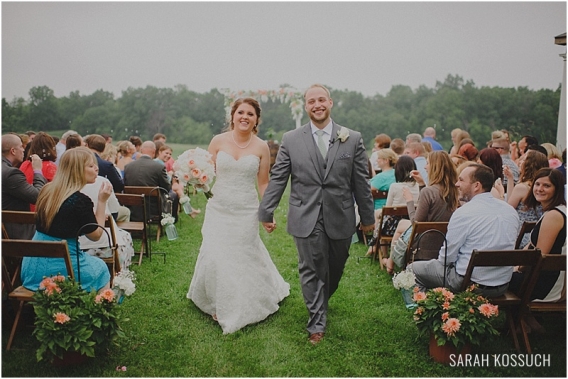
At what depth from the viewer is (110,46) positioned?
43.1 feet

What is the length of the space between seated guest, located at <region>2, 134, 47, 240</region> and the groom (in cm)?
278

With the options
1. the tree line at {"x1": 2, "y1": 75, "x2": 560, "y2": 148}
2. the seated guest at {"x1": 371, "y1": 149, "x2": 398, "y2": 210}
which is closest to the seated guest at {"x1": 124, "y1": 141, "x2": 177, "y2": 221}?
the seated guest at {"x1": 371, "y1": 149, "x2": 398, "y2": 210}

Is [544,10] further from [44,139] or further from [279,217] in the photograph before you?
[44,139]

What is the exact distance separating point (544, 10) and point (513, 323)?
755 centimetres

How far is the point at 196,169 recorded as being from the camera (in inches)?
191

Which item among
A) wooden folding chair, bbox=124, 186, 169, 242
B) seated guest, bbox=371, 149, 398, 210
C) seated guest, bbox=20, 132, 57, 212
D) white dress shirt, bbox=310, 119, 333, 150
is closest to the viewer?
white dress shirt, bbox=310, 119, 333, 150

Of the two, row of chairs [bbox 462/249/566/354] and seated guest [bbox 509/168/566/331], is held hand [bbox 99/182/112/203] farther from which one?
seated guest [bbox 509/168/566/331]

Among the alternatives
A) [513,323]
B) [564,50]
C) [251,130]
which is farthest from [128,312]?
[564,50]

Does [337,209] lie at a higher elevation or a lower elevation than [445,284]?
higher

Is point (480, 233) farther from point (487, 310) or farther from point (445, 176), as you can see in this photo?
point (445, 176)

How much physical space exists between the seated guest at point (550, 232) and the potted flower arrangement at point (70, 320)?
3556mm

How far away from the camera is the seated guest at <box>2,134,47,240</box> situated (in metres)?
5.09

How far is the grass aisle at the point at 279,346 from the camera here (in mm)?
3795

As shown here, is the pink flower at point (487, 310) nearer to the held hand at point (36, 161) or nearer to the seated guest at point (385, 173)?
the seated guest at point (385, 173)
